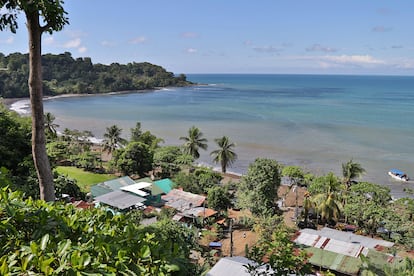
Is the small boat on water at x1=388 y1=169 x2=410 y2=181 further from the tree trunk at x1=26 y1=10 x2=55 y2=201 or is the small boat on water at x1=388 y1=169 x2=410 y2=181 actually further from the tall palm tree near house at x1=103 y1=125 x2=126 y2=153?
the tree trunk at x1=26 y1=10 x2=55 y2=201

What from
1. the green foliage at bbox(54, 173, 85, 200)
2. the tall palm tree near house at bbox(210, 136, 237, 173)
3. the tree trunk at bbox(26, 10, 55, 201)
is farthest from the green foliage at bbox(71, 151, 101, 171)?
the tree trunk at bbox(26, 10, 55, 201)

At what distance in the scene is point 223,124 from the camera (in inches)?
1751

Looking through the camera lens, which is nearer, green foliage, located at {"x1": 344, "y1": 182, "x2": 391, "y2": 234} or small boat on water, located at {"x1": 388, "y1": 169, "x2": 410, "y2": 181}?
green foliage, located at {"x1": 344, "y1": 182, "x2": 391, "y2": 234}

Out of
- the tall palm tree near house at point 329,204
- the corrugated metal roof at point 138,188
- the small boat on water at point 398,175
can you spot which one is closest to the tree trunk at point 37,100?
the corrugated metal roof at point 138,188

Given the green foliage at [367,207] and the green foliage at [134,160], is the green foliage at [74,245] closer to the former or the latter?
the green foliage at [367,207]

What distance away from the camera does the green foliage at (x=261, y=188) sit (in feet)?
54.4

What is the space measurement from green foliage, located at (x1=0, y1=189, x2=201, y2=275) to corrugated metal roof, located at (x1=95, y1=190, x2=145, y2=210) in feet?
47.7

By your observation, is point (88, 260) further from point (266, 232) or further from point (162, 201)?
point (162, 201)

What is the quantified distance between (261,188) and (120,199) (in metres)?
7.38

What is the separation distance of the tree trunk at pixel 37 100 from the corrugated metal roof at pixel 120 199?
12.3 meters

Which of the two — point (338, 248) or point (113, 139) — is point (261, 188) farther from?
point (113, 139)

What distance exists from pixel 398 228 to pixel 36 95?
53.1 feet

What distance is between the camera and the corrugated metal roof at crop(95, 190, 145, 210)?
16578 mm

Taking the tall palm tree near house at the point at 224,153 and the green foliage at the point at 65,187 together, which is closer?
the green foliage at the point at 65,187
